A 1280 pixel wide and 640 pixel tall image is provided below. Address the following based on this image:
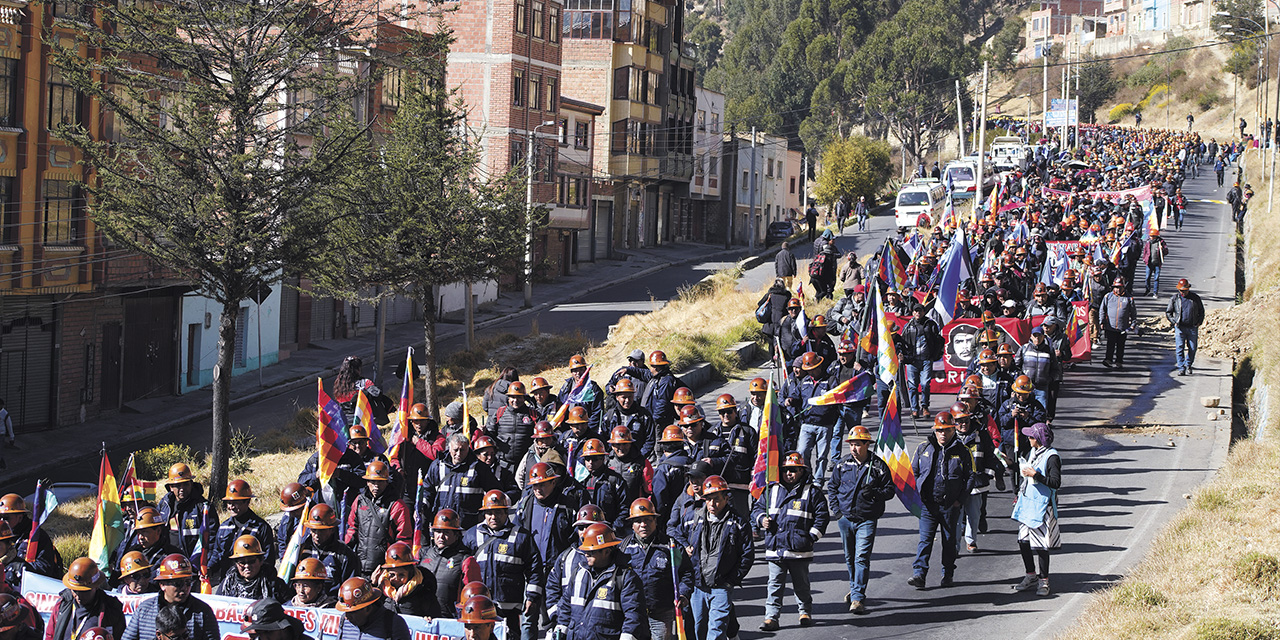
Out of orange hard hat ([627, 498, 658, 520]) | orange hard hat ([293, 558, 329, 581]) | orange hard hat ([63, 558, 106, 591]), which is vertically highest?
orange hard hat ([627, 498, 658, 520])

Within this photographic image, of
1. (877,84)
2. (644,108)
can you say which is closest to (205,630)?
(644,108)

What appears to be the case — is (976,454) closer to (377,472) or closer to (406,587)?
(377,472)

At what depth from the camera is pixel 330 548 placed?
9.31 m

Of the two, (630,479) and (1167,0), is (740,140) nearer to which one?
(630,479)

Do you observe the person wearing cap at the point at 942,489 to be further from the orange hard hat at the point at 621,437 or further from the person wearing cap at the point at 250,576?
the person wearing cap at the point at 250,576

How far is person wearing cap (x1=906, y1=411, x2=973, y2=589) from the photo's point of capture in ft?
38.4

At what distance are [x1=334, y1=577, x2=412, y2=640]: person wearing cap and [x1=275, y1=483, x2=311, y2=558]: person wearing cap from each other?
87.0 inches

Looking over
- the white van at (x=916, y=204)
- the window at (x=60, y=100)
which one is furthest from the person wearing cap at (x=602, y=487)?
the white van at (x=916, y=204)

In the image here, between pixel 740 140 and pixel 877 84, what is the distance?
593 inches

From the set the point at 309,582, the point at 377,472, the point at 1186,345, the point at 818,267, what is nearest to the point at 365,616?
the point at 309,582

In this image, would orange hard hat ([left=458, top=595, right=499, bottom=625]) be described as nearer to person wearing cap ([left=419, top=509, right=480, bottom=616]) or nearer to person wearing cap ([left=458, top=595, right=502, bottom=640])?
person wearing cap ([left=458, top=595, right=502, bottom=640])

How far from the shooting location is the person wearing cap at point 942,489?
11.7m

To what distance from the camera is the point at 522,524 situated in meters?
9.88

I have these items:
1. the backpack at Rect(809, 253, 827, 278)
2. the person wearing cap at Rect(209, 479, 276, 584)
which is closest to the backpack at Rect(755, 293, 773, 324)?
the backpack at Rect(809, 253, 827, 278)
